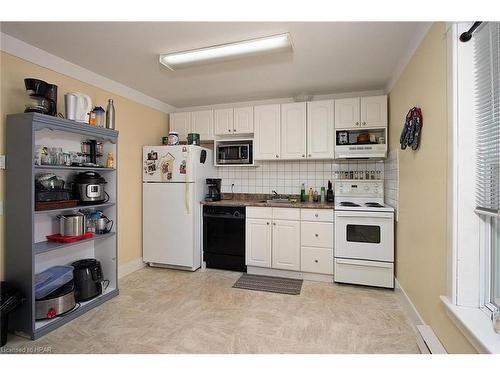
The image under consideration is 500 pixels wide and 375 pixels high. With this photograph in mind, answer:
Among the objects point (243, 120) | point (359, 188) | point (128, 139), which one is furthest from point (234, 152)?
point (359, 188)

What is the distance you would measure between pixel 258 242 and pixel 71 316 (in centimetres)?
198

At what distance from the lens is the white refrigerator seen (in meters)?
3.11

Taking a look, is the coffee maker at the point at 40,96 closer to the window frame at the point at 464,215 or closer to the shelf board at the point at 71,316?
the shelf board at the point at 71,316

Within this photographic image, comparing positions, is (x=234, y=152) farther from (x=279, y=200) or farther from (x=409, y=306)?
(x=409, y=306)

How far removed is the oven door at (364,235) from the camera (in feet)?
8.52

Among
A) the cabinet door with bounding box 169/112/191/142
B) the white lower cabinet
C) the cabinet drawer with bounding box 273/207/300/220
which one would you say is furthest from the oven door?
the cabinet door with bounding box 169/112/191/142

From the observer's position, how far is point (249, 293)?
2.59m

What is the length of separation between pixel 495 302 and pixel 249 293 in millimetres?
1950

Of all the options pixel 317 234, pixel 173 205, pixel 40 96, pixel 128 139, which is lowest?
pixel 317 234

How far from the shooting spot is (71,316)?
2.04 metres
